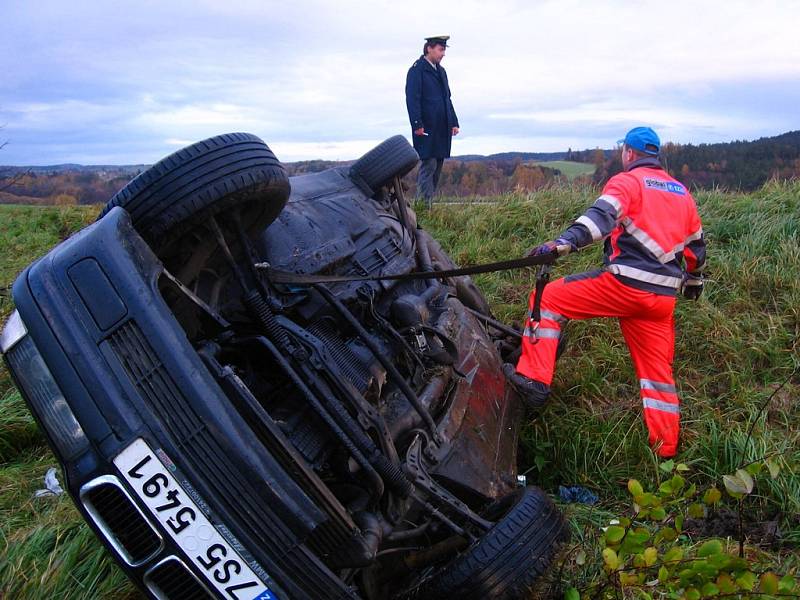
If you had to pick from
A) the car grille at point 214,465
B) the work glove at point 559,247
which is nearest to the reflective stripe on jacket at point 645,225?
the work glove at point 559,247

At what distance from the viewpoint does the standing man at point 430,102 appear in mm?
7574

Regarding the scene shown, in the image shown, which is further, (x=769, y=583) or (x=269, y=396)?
(x=269, y=396)

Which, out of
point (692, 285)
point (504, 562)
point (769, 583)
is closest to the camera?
point (769, 583)

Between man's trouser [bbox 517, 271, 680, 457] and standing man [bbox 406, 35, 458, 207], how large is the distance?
3.65 meters

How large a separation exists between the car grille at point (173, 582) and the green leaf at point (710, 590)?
1.25 meters

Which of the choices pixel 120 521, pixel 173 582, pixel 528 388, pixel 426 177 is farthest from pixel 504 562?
pixel 426 177

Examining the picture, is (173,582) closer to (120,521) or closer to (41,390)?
(120,521)

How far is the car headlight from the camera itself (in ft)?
6.31

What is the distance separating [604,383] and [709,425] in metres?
0.67

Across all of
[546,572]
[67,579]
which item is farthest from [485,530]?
[67,579]

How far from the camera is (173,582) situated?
1.88 metres

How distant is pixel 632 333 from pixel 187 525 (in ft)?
10.1

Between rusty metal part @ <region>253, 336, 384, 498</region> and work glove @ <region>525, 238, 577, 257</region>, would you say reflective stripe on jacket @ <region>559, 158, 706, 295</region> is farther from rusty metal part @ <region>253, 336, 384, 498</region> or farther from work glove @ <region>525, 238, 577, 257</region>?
rusty metal part @ <region>253, 336, 384, 498</region>

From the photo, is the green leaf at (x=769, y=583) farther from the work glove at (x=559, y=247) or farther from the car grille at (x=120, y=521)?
the work glove at (x=559, y=247)
